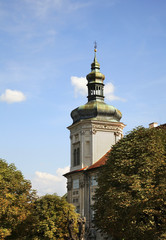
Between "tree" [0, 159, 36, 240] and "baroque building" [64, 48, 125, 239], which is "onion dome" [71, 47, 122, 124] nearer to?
"baroque building" [64, 48, 125, 239]

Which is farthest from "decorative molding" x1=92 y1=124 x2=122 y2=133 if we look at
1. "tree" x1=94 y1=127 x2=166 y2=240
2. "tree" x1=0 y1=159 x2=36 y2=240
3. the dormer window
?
"tree" x1=94 y1=127 x2=166 y2=240

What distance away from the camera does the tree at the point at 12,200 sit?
122 feet

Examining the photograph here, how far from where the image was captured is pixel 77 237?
33781mm

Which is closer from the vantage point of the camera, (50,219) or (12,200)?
(12,200)

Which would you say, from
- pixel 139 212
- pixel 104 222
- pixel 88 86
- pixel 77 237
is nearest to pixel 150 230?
pixel 139 212

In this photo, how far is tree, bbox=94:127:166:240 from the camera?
2945 cm

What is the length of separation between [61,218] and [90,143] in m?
18.2

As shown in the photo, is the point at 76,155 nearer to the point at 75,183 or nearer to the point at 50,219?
the point at 75,183

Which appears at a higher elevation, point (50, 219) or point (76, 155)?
point (76, 155)

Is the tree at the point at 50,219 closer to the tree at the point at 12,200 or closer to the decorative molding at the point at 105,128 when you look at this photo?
the tree at the point at 12,200

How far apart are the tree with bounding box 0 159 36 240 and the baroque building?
57.4 feet

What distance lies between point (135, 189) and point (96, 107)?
33021mm

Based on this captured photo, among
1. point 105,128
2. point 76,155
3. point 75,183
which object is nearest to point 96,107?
→ point 105,128

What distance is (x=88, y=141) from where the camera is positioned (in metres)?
61.3
